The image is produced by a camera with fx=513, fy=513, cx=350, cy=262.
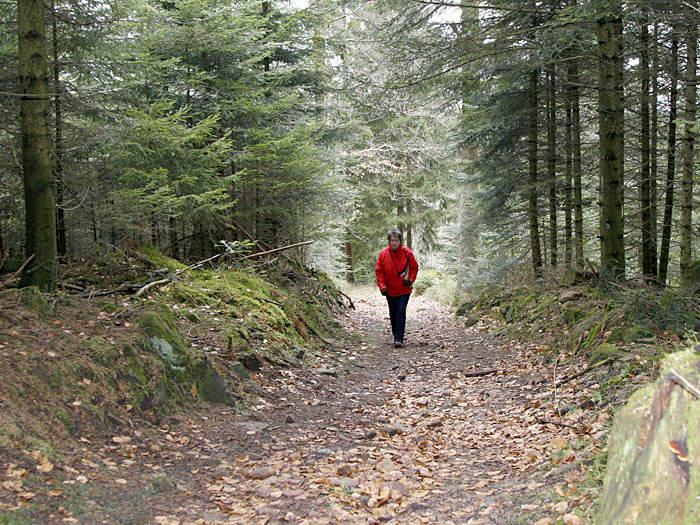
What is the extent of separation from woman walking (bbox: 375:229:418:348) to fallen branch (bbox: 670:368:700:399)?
309 inches

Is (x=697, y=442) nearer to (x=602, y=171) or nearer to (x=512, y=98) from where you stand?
(x=602, y=171)

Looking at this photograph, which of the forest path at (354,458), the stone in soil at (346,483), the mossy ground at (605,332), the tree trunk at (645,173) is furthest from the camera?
the tree trunk at (645,173)

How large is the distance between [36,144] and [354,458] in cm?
489

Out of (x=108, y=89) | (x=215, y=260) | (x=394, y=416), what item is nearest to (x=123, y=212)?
(x=108, y=89)

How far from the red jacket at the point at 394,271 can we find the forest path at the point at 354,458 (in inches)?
123

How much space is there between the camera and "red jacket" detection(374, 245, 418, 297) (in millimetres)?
10188

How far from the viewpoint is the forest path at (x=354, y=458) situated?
11.3ft

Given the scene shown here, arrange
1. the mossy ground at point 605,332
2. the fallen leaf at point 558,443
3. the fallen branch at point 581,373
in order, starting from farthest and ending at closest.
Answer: the fallen branch at point 581,373, the mossy ground at point 605,332, the fallen leaf at point 558,443

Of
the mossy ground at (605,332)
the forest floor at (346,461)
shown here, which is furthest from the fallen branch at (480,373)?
the mossy ground at (605,332)

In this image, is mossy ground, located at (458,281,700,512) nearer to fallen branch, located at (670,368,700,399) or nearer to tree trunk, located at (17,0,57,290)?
fallen branch, located at (670,368,700,399)

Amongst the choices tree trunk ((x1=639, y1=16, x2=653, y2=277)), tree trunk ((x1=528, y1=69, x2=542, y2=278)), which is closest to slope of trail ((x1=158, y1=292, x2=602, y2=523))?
tree trunk ((x1=639, y1=16, x2=653, y2=277))

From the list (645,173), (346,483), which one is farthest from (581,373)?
(645,173)

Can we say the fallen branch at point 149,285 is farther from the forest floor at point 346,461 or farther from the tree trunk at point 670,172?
the tree trunk at point 670,172

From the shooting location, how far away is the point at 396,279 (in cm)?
1019
